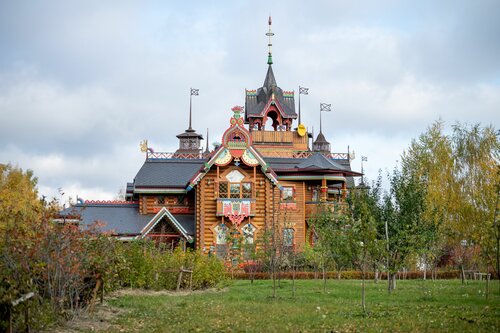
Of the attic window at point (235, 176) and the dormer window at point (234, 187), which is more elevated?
the attic window at point (235, 176)

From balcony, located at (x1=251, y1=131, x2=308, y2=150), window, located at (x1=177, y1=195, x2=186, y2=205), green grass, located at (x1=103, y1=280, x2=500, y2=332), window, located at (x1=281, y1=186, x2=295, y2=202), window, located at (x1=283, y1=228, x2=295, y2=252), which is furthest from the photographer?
balcony, located at (x1=251, y1=131, x2=308, y2=150)

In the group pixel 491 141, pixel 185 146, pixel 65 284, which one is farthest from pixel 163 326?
pixel 185 146

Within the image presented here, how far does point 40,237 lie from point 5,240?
811 millimetres

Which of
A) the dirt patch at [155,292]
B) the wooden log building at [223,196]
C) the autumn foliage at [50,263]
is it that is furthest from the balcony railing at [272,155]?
the autumn foliage at [50,263]

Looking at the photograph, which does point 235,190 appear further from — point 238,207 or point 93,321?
point 93,321

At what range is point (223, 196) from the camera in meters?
45.4

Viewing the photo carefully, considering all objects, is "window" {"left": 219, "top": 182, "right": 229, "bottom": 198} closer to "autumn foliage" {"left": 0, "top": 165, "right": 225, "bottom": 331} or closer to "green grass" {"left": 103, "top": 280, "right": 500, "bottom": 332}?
"green grass" {"left": 103, "top": 280, "right": 500, "bottom": 332}

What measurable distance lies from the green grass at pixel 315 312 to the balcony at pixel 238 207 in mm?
17772

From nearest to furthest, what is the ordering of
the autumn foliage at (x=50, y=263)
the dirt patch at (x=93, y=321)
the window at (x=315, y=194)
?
the autumn foliage at (x=50, y=263), the dirt patch at (x=93, y=321), the window at (x=315, y=194)

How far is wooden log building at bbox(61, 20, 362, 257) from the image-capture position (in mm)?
44719

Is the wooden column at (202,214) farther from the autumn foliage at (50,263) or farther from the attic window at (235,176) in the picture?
the autumn foliage at (50,263)

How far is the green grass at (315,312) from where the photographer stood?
16.6 meters

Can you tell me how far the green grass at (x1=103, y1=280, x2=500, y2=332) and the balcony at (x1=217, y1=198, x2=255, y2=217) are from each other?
17.8 meters

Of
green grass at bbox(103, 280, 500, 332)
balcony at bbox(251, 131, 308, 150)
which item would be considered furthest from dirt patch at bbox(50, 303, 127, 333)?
balcony at bbox(251, 131, 308, 150)
